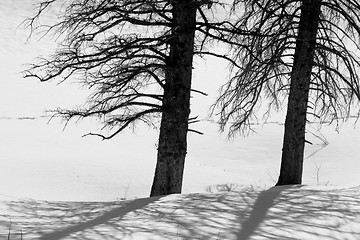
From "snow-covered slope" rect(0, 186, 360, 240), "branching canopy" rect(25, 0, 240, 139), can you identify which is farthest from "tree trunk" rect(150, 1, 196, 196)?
"snow-covered slope" rect(0, 186, 360, 240)

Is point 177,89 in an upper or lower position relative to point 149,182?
upper

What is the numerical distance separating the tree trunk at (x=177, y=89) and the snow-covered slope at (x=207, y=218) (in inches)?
54.6

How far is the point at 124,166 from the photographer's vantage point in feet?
54.3

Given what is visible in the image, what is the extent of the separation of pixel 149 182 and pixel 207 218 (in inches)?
381

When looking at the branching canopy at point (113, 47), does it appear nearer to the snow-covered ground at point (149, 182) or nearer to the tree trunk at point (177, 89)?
the tree trunk at point (177, 89)

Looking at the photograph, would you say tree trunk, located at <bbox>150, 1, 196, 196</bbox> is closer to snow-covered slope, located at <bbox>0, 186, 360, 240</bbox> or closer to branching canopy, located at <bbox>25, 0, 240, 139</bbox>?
branching canopy, located at <bbox>25, 0, 240, 139</bbox>

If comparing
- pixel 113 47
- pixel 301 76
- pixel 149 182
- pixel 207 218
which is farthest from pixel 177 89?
pixel 149 182

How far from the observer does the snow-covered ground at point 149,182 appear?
5336mm

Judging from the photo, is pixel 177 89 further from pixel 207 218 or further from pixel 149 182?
pixel 149 182

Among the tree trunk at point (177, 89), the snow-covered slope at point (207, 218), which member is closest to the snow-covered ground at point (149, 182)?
the snow-covered slope at point (207, 218)

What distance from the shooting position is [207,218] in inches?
219

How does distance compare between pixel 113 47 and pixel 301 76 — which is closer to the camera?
pixel 113 47

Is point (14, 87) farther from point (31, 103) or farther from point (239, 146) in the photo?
point (239, 146)

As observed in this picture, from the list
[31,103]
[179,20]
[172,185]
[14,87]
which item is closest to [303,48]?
[179,20]
